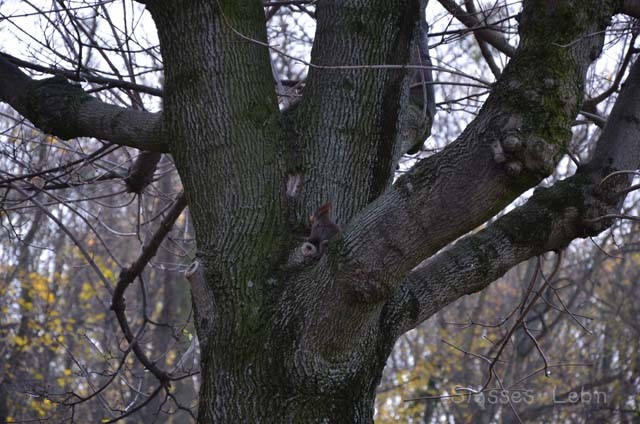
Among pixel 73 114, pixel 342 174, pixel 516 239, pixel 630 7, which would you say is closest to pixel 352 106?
pixel 342 174

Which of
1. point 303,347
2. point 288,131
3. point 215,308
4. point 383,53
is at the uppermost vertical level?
point 383,53

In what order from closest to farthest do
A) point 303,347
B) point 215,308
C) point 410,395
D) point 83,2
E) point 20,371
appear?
point 303,347, point 215,308, point 83,2, point 20,371, point 410,395

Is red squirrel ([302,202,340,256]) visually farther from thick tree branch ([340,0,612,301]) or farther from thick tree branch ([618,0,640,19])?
thick tree branch ([618,0,640,19])

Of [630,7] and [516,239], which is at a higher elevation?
[630,7]

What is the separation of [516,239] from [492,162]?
0.63 metres

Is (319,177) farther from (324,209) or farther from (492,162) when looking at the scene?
(492,162)

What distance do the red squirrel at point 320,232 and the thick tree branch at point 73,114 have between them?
36.1 inches

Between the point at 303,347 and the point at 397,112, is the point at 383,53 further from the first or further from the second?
the point at 303,347

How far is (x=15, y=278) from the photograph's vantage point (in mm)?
14672

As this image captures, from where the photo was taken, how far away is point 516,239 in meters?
2.87

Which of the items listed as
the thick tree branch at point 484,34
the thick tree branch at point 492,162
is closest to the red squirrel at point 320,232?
the thick tree branch at point 492,162

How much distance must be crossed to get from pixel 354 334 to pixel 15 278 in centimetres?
1388

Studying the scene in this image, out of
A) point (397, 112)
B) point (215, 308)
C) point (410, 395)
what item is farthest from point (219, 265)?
point (410, 395)

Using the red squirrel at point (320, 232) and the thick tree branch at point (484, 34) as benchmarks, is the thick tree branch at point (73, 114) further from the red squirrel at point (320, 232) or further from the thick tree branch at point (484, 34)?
the thick tree branch at point (484, 34)
